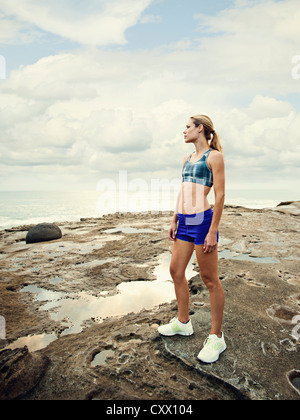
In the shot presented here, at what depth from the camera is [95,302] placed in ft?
14.1

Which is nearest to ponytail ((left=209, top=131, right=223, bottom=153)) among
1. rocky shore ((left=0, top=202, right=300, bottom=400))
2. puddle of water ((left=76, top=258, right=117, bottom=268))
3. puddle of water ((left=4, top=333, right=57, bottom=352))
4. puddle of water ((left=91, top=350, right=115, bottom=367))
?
rocky shore ((left=0, top=202, right=300, bottom=400))

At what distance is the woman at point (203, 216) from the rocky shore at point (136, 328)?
306mm

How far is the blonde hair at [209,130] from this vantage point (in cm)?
269

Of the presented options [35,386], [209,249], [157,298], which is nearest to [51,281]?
[157,298]

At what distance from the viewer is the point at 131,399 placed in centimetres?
221

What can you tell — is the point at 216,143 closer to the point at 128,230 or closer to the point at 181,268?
the point at 181,268

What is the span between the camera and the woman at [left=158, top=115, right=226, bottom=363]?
2.53 m

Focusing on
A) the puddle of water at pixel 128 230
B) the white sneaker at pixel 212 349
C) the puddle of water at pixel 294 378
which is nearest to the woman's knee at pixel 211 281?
the white sneaker at pixel 212 349

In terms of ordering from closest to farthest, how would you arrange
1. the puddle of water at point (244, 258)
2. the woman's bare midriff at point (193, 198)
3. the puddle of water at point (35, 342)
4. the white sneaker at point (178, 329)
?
the woman's bare midriff at point (193, 198), the white sneaker at point (178, 329), the puddle of water at point (35, 342), the puddle of water at point (244, 258)

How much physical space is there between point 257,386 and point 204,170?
1812mm

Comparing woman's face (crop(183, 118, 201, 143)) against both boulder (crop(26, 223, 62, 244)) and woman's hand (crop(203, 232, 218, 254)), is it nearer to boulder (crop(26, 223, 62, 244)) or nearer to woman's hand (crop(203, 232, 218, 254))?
woman's hand (crop(203, 232, 218, 254))

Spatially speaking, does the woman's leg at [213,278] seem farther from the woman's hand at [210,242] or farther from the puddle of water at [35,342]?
the puddle of water at [35,342]

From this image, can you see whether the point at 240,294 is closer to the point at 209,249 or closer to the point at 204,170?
the point at 209,249

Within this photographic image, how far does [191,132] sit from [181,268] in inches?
50.8
